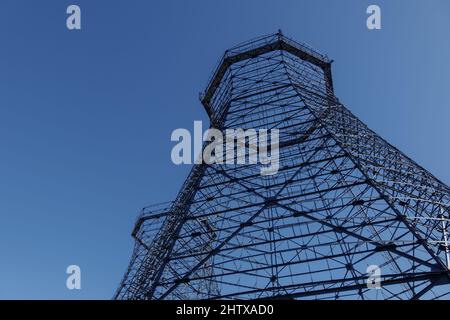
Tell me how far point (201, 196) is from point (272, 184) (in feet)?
10.2

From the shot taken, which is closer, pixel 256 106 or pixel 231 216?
pixel 231 216

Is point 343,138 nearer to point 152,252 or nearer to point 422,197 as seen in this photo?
A: point 422,197

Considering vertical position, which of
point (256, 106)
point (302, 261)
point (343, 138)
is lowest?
point (302, 261)

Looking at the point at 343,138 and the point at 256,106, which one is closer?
the point at 343,138

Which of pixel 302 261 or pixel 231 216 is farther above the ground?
pixel 231 216

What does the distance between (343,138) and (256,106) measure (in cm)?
671

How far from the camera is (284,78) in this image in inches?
1023
